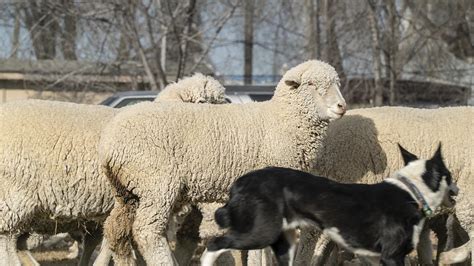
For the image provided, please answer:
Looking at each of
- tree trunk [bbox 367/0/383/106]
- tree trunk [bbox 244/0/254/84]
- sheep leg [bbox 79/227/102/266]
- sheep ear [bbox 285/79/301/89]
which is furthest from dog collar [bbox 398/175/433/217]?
tree trunk [bbox 244/0/254/84]

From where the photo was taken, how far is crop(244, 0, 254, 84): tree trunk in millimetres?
19945

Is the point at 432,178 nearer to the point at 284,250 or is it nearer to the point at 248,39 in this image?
the point at 284,250

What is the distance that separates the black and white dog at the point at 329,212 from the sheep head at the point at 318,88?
117 centimetres

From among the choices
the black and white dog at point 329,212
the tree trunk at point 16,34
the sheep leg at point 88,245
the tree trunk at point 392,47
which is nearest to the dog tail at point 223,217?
the black and white dog at point 329,212

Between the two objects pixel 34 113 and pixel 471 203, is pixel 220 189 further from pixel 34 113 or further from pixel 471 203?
pixel 471 203

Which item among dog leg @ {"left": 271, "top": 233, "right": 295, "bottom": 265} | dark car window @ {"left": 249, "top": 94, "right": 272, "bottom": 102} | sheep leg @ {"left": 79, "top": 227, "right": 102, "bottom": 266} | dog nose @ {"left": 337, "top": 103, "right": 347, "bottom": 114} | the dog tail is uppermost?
dog nose @ {"left": 337, "top": 103, "right": 347, "bottom": 114}

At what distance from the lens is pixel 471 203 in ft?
27.1

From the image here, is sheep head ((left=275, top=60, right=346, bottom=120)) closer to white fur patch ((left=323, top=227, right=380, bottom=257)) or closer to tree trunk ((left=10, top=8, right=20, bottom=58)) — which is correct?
white fur patch ((left=323, top=227, right=380, bottom=257))

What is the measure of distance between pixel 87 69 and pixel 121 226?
559 inches

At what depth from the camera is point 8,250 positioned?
7641mm

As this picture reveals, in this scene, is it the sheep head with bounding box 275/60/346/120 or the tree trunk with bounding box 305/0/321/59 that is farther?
the tree trunk with bounding box 305/0/321/59

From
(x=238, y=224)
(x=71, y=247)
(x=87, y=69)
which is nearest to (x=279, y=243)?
(x=238, y=224)

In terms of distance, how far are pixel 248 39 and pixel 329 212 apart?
54.3ft

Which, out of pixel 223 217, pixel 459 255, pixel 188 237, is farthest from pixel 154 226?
pixel 459 255
